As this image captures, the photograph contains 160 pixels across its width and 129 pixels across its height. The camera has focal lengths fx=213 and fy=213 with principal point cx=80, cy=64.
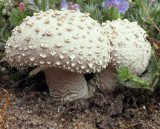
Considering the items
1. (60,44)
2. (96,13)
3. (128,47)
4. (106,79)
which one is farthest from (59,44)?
(96,13)

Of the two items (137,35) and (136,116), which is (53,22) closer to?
(137,35)

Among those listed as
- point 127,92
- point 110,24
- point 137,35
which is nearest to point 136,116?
point 127,92

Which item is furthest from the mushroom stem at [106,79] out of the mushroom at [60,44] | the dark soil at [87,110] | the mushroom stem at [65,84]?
the mushroom at [60,44]

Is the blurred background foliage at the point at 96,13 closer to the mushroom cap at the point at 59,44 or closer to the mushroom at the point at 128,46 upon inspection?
the mushroom at the point at 128,46

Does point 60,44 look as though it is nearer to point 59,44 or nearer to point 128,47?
point 59,44

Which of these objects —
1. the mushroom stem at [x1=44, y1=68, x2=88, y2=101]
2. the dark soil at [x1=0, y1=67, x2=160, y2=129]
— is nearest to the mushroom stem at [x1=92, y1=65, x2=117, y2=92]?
the dark soil at [x1=0, y1=67, x2=160, y2=129]

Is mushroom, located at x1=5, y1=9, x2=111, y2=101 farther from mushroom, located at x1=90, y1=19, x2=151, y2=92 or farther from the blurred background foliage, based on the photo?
the blurred background foliage
